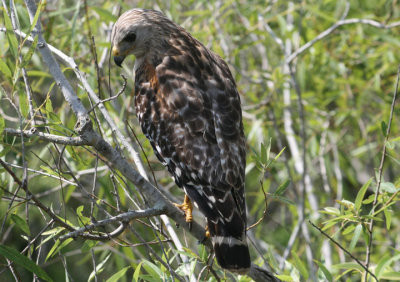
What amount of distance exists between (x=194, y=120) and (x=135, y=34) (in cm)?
68

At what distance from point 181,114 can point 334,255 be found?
2.49 m

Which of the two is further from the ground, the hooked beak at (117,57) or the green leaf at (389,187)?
the hooked beak at (117,57)

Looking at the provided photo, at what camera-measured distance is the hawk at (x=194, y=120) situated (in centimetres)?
268

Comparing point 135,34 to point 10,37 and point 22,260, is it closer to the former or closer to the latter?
point 10,37

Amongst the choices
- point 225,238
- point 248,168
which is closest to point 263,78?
point 248,168

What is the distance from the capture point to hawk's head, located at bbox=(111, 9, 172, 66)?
316cm

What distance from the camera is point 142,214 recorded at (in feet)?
7.04

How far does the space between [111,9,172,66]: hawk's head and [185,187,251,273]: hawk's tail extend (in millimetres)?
881

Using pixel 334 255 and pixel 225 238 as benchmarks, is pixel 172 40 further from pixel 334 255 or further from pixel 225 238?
pixel 334 255

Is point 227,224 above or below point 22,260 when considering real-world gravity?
below

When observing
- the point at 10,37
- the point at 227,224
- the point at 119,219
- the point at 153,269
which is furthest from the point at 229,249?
the point at 10,37

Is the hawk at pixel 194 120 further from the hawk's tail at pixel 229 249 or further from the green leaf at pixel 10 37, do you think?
the green leaf at pixel 10 37

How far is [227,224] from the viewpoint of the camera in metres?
2.65

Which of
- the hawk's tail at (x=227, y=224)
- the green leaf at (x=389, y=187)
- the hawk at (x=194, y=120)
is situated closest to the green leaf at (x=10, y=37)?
the hawk at (x=194, y=120)
